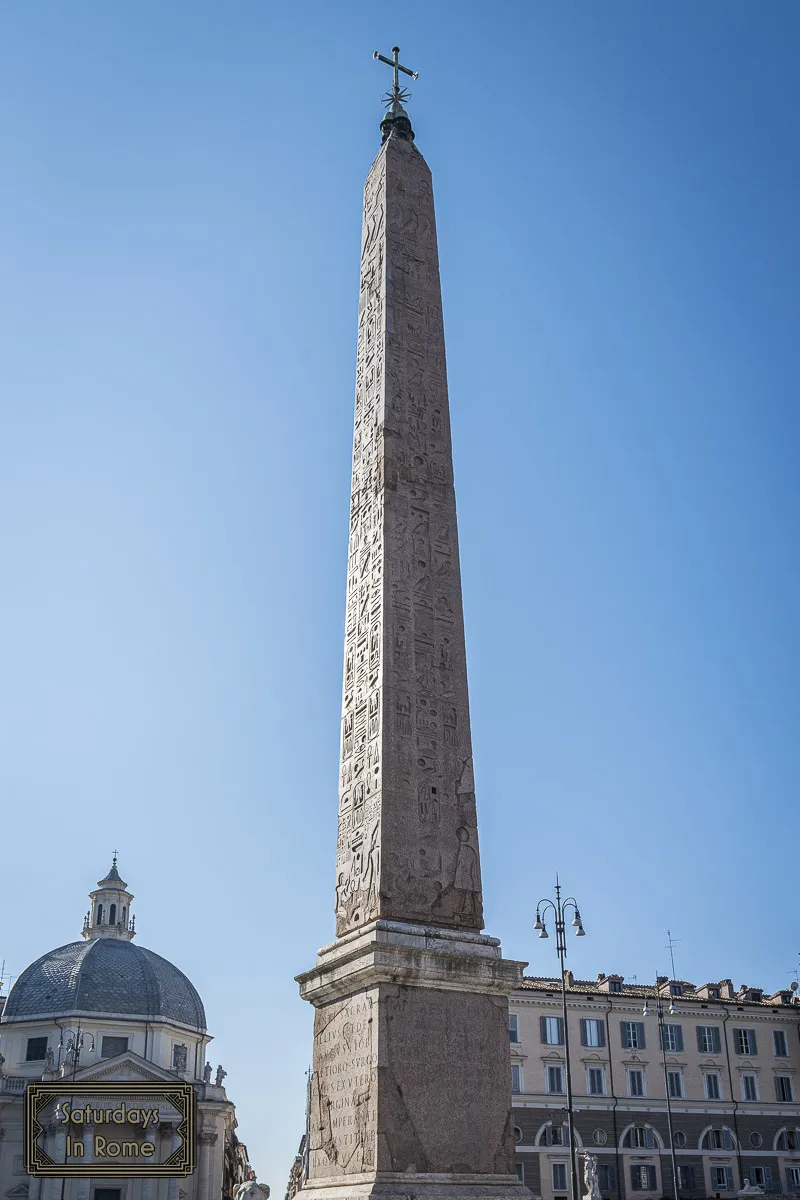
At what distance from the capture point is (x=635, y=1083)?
129 ft

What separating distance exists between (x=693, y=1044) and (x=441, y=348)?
118 ft

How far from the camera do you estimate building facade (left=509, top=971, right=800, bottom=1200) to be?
37.5 metres

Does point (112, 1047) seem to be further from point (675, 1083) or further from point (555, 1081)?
point (675, 1083)

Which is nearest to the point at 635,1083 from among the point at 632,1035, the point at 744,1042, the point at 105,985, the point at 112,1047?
the point at 632,1035

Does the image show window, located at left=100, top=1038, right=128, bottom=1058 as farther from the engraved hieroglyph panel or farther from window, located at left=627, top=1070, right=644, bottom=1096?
the engraved hieroglyph panel

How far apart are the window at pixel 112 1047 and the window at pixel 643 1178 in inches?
942

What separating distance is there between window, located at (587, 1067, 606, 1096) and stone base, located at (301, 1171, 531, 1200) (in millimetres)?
33439

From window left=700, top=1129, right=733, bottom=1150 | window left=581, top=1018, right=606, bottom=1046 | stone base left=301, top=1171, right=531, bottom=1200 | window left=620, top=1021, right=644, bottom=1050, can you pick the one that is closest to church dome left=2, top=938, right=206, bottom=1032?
window left=581, top=1018, right=606, bottom=1046

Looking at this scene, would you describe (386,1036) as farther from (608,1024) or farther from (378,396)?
(608,1024)

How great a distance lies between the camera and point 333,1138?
26.4 feet

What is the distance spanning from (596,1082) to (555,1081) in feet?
5.22

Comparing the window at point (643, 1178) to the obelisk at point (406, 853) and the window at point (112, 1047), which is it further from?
the obelisk at point (406, 853)

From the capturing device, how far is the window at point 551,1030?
38.8 meters

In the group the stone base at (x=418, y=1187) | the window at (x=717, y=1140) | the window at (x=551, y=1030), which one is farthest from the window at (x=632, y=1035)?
the stone base at (x=418, y=1187)
